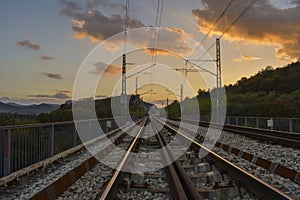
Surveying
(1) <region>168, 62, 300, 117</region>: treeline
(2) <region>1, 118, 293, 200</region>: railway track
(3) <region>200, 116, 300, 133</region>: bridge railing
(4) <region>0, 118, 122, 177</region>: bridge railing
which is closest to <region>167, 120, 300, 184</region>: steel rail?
(2) <region>1, 118, 293, 200</region>: railway track

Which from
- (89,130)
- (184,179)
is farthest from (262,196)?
(89,130)

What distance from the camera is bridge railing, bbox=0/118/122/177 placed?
7.97m

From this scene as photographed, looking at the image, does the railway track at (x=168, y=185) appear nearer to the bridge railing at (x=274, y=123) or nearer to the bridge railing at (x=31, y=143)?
the bridge railing at (x=31, y=143)

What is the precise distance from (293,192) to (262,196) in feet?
3.26

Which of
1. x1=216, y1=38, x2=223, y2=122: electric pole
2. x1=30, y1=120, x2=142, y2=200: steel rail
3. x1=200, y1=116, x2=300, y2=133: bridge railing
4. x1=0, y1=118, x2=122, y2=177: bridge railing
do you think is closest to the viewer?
x1=30, y1=120, x2=142, y2=200: steel rail

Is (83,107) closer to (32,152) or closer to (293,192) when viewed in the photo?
(32,152)

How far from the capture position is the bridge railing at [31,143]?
314 inches

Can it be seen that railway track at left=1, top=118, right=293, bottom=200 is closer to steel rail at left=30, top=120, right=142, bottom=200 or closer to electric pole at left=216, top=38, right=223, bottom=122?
steel rail at left=30, top=120, right=142, bottom=200

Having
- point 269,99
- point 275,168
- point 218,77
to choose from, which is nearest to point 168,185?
point 275,168

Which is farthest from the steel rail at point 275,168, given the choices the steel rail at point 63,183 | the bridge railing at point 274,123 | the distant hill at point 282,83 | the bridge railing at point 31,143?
the distant hill at point 282,83

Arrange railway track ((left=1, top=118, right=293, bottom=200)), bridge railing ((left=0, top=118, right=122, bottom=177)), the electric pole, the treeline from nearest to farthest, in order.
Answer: railway track ((left=1, top=118, right=293, bottom=200)), bridge railing ((left=0, top=118, right=122, bottom=177)), the treeline, the electric pole

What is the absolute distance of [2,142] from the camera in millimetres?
7941

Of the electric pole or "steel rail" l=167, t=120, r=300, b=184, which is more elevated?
the electric pole

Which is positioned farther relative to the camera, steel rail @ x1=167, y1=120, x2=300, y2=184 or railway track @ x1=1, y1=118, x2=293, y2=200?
steel rail @ x1=167, y1=120, x2=300, y2=184
